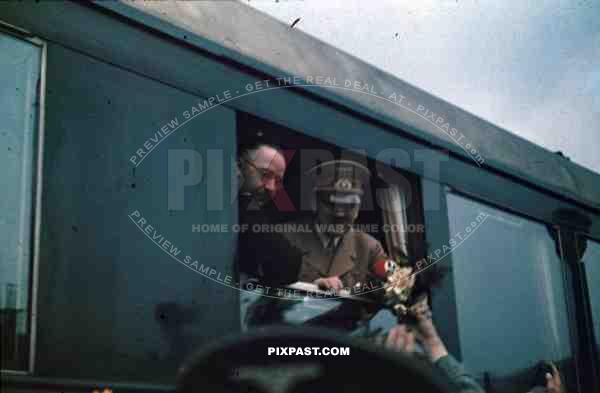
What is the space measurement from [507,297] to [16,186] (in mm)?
1840

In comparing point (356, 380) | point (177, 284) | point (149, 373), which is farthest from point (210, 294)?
point (356, 380)

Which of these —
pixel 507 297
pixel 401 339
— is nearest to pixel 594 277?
pixel 507 297

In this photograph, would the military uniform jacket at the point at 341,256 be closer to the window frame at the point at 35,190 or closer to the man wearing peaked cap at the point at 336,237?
the man wearing peaked cap at the point at 336,237

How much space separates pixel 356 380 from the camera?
2.02 metres

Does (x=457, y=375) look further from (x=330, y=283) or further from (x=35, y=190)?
(x=35, y=190)

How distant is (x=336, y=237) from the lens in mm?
2512

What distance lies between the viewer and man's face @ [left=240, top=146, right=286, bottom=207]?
234 centimetres

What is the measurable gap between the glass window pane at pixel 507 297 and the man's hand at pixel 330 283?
536 mm

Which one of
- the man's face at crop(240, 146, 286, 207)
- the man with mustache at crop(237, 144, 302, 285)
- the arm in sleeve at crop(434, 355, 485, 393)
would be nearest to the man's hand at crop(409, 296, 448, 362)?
the arm in sleeve at crop(434, 355, 485, 393)

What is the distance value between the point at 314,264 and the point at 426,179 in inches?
24.3

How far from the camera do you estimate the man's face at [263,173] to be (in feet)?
7.68

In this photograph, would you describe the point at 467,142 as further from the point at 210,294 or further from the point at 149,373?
the point at 149,373

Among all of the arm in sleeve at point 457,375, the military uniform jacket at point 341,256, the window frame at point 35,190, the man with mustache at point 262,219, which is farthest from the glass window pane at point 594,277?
the window frame at point 35,190

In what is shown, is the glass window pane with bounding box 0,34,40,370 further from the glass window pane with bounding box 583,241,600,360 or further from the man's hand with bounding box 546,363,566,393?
the glass window pane with bounding box 583,241,600,360
